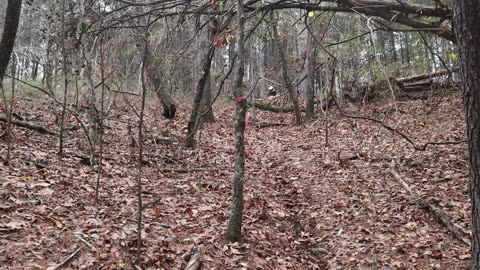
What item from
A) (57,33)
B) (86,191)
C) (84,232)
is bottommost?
(84,232)

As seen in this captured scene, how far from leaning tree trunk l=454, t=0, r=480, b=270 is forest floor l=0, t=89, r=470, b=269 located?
4.81 feet

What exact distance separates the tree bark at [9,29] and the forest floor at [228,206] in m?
1.44

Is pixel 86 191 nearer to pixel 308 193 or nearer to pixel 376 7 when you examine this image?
pixel 308 193

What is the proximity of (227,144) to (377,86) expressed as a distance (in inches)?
278

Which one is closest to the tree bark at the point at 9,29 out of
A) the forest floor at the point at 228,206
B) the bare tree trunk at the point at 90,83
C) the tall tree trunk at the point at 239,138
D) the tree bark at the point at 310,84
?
the bare tree trunk at the point at 90,83

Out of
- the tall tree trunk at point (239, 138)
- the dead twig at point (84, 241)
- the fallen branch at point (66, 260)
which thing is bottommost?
the fallen branch at point (66, 260)

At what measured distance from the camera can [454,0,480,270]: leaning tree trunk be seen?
3.17 metres

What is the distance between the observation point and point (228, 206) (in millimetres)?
5957

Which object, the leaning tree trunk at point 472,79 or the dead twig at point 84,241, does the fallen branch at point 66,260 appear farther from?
the leaning tree trunk at point 472,79

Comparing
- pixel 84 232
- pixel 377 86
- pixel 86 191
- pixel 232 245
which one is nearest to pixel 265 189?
pixel 232 245

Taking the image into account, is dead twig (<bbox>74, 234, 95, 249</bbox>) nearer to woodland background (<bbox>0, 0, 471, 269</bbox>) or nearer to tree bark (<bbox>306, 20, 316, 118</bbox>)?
woodland background (<bbox>0, 0, 471, 269</bbox>)

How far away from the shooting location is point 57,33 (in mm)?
6703

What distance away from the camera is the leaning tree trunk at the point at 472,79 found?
317 centimetres

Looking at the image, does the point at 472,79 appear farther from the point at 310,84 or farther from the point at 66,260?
the point at 310,84
